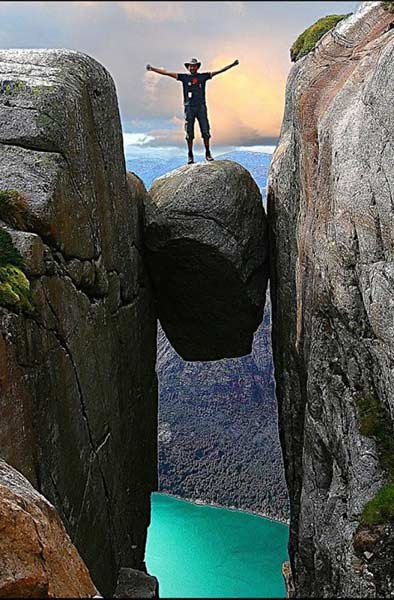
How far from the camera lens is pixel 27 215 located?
917 cm

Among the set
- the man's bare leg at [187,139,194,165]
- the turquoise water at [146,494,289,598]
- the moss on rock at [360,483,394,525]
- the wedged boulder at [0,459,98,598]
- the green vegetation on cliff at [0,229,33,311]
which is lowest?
the turquoise water at [146,494,289,598]

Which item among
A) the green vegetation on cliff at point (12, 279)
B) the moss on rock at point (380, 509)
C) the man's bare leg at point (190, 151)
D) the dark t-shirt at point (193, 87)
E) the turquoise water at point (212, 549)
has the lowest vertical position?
the turquoise water at point (212, 549)

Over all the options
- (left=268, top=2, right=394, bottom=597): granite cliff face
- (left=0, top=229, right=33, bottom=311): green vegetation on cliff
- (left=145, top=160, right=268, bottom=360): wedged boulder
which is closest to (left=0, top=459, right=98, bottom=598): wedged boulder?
(left=0, top=229, right=33, bottom=311): green vegetation on cliff

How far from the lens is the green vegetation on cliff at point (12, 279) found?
8250 millimetres

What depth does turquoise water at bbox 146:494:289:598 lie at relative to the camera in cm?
2725

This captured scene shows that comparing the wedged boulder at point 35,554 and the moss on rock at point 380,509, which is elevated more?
the wedged boulder at point 35,554

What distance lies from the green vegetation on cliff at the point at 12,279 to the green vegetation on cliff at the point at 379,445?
450cm

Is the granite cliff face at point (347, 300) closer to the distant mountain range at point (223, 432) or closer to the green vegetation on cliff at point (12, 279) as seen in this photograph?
the green vegetation on cliff at point (12, 279)

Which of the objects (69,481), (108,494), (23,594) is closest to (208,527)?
(108,494)

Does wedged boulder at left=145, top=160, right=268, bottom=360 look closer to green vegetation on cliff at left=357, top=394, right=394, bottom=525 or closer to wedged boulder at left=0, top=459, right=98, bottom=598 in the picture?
green vegetation on cliff at left=357, top=394, right=394, bottom=525

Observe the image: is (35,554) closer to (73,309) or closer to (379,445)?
(379,445)

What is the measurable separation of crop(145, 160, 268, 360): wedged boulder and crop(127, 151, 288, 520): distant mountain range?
19.4m

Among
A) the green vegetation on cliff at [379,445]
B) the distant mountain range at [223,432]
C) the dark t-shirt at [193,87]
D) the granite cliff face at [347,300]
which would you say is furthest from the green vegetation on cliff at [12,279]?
the distant mountain range at [223,432]

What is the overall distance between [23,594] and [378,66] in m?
8.30
